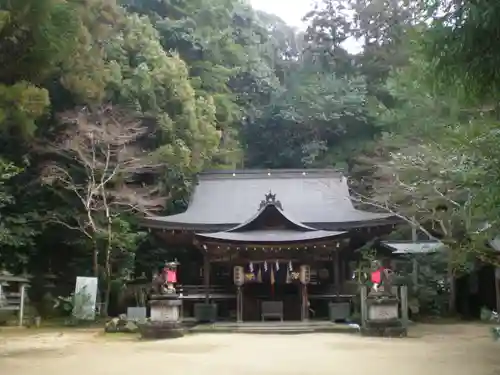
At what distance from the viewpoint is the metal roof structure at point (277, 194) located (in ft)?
60.2

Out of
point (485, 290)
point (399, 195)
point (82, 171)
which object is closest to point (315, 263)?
point (399, 195)

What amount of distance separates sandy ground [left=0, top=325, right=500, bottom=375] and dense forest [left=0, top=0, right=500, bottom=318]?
2.11 meters

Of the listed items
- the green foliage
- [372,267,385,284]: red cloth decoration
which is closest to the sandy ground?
[372,267,385,284]: red cloth decoration

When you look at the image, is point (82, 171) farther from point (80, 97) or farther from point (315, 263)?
point (315, 263)

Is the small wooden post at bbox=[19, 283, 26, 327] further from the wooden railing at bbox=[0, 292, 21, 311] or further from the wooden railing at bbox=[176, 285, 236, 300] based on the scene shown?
the wooden railing at bbox=[176, 285, 236, 300]

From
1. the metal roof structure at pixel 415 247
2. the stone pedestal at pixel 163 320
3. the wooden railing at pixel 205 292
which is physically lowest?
the stone pedestal at pixel 163 320

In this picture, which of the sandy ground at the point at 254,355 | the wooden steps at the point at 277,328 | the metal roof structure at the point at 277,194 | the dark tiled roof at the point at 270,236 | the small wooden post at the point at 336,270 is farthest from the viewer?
the metal roof structure at the point at 277,194

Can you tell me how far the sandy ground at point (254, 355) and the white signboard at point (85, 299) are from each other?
3.03 meters

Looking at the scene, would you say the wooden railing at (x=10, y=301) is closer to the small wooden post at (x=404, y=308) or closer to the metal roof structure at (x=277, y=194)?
the metal roof structure at (x=277, y=194)

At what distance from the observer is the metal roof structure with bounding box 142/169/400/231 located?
18.4 meters

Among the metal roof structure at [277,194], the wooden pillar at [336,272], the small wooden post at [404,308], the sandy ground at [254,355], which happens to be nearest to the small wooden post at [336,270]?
the wooden pillar at [336,272]

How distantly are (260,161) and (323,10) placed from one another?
444 inches

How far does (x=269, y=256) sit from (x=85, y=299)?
5805mm

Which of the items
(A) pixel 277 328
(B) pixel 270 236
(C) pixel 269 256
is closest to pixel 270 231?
(B) pixel 270 236
